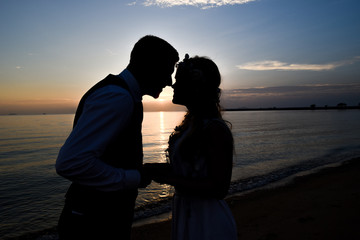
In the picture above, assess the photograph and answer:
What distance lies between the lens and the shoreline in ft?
18.3

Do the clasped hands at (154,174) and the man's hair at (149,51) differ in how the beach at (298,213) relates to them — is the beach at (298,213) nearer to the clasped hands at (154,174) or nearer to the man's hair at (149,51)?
the clasped hands at (154,174)

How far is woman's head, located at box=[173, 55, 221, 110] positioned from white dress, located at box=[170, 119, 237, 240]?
41 cm

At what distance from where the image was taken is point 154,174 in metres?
1.89

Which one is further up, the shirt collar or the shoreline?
the shirt collar

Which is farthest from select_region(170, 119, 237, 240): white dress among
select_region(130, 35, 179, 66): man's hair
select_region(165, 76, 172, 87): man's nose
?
select_region(130, 35, 179, 66): man's hair

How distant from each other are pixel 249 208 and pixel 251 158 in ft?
32.2

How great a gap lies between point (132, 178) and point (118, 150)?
0.24 m

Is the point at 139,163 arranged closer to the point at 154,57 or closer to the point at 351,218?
the point at 154,57

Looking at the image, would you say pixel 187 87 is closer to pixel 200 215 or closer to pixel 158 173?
pixel 158 173

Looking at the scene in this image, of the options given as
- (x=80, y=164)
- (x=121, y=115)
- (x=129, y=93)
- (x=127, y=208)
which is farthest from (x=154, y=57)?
(x=127, y=208)

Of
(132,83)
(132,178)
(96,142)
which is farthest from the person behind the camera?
(132,83)

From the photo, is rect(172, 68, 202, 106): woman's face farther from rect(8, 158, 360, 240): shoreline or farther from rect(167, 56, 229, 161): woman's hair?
rect(8, 158, 360, 240): shoreline

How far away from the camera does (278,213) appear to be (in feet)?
23.1

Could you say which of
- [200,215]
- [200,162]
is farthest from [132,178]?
[200,215]
